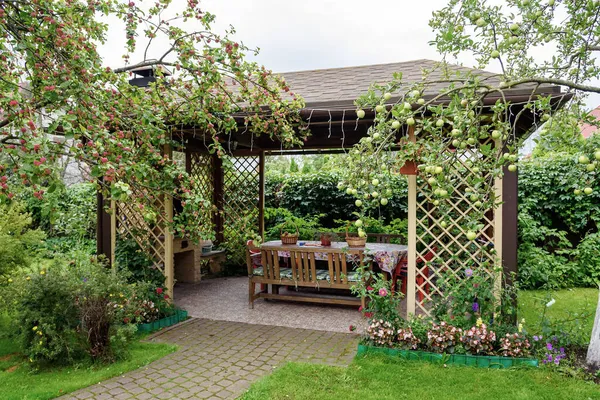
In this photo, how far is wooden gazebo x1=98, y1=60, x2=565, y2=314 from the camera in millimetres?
4082

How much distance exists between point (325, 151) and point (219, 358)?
4927 mm

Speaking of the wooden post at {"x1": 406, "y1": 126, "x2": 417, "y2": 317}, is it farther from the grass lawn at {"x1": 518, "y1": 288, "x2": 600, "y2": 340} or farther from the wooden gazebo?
the grass lawn at {"x1": 518, "y1": 288, "x2": 600, "y2": 340}

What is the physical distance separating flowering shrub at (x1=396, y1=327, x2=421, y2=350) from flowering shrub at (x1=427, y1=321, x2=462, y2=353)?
0.39 ft

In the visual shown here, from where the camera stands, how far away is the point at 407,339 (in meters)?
3.83

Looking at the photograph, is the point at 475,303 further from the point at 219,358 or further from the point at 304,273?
the point at 219,358

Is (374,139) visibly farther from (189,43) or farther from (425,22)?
(189,43)

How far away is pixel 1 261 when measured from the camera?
439cm

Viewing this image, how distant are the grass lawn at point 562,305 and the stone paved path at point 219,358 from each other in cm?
221

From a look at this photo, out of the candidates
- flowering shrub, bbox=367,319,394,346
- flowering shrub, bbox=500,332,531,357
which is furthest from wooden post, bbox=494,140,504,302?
flowering shrub, bbox=367,319,394,346

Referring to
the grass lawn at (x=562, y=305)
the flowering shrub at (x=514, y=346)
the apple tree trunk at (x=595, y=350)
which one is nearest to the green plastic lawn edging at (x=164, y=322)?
the flowering shrub at (x=514, y=346)

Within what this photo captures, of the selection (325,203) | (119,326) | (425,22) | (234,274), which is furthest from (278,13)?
(119,326)

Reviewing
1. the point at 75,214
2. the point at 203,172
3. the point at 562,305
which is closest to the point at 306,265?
the point at 203,172

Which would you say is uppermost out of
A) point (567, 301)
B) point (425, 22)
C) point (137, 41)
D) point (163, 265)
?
point (137, 41)

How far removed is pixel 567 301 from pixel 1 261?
7051 mm
